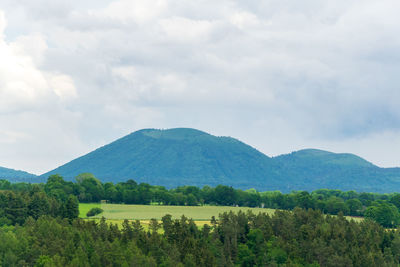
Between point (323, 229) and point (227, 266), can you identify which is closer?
A: point (227, 266)

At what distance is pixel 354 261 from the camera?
148 m

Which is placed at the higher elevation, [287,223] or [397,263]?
[287,223]

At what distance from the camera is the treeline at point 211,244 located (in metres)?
129

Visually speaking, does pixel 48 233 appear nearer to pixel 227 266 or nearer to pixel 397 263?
pixel 227 266

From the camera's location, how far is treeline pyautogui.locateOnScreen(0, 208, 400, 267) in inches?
5094

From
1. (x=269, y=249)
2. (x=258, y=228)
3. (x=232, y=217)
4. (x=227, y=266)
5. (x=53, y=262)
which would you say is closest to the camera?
(x=53, y=262)

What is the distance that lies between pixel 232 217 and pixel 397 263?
51.2 m

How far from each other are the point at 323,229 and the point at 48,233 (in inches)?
3141

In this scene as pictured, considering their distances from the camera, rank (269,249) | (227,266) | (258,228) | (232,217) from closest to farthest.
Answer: (227,266)
(269,249)
(258,228)
(232,217)

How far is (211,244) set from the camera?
156 m

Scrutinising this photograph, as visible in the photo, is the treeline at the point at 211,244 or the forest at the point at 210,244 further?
the forest at the point at 210,244

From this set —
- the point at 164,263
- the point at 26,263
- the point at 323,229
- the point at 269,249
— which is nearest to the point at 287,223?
the point at 323,229

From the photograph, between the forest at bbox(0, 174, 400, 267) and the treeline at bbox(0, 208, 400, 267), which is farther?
the forest at bbox(0, 174, 400, 267)

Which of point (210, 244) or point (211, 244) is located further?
point (210, 244)
